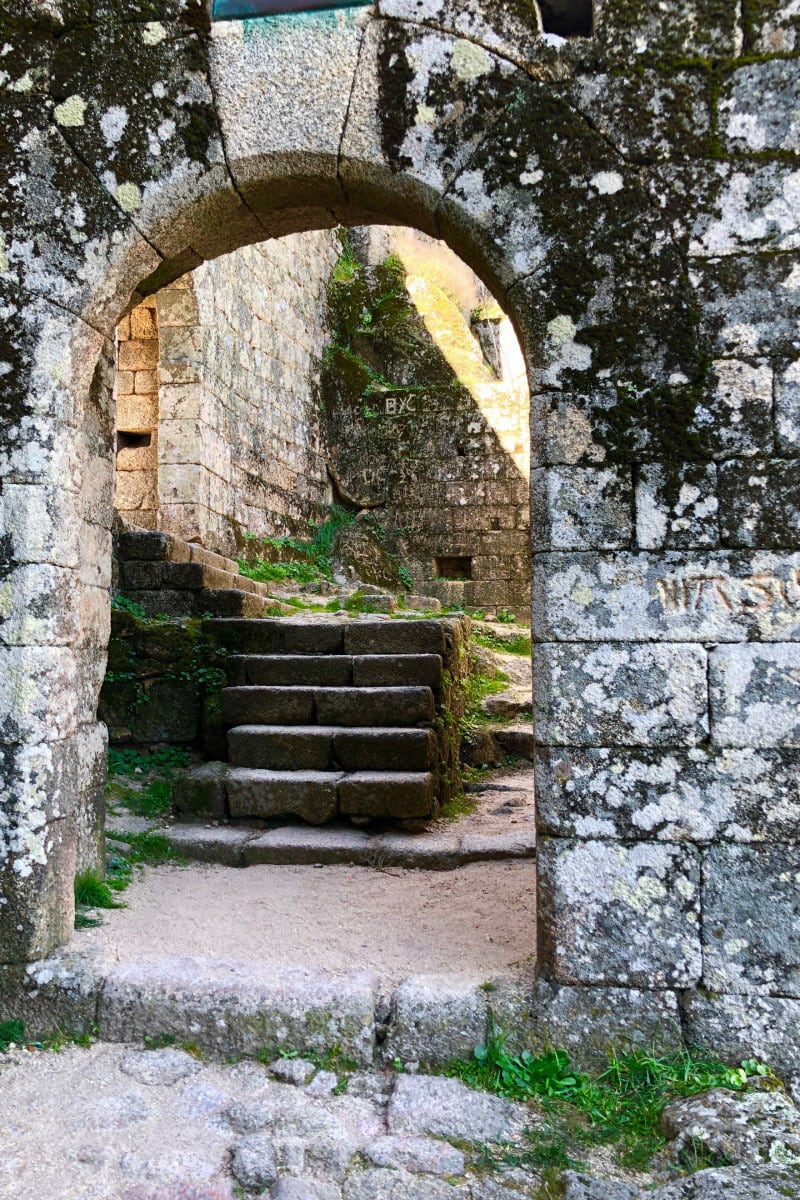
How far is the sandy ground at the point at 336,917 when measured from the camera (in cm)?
311

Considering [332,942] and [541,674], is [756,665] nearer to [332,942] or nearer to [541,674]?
[541,674]

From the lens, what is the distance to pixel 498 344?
11.8 meters

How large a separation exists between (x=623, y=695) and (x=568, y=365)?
1.05 m

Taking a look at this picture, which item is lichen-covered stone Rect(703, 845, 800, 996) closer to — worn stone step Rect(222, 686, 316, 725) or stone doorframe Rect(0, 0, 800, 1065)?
stone doorframe Rect(0, 0, 800, 1065)

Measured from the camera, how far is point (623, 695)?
106 inches

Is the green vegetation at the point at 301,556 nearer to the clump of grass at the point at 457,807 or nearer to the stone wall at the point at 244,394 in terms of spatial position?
the stone wall at the point at 244,394

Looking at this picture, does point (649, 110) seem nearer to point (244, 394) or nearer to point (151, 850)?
point (151, 850)

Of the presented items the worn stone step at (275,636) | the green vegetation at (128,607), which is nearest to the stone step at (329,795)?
the worn stone step at (275,636)

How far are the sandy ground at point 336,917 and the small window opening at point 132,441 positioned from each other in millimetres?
4642

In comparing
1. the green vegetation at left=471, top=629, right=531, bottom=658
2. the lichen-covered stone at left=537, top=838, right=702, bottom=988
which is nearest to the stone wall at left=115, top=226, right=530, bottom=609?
the green vegetation at left=471, top=629, right=531, bottom=658

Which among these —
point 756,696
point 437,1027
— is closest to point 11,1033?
point 437,1027

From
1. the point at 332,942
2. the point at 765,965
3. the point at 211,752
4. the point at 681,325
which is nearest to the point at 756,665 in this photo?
the point at 765,965

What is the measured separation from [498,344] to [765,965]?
10281 millimetres

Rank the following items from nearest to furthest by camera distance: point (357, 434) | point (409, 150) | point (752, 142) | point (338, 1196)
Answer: point (338, 1196) → point (752, 142) → point (409, 150) → point (357, 434)
